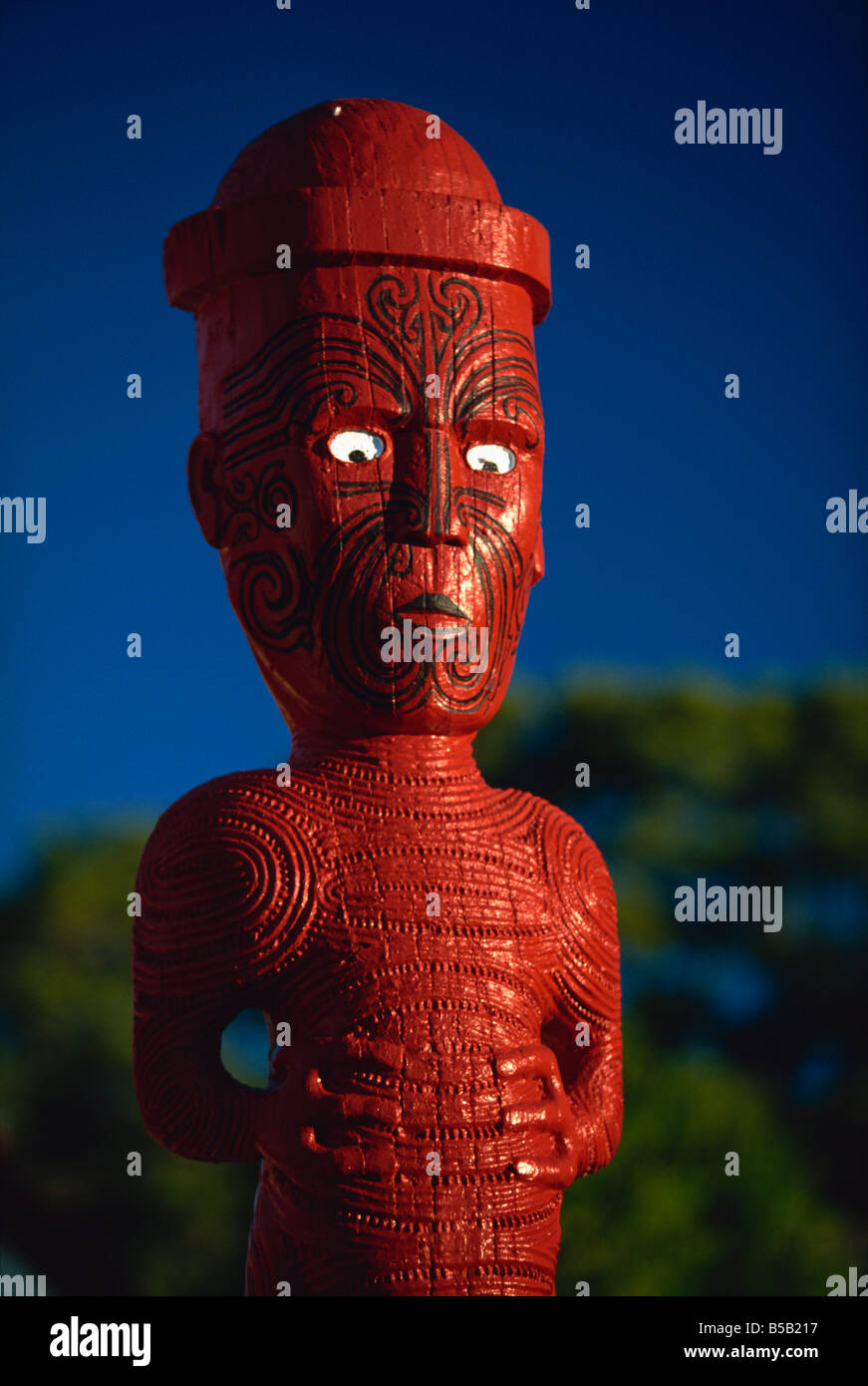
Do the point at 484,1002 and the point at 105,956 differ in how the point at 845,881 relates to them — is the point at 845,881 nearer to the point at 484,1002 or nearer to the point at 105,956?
the point at 105,956

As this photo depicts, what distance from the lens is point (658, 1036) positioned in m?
10.6

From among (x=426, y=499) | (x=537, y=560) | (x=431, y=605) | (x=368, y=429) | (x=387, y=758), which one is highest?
(x=368, y=429)

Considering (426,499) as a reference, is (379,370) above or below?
above

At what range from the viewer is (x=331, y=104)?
5410mm

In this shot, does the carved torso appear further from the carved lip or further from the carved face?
the carved lip

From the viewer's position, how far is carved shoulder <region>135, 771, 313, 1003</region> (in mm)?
4820

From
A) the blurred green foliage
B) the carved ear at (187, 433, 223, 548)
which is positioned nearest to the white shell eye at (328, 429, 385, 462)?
the carved ear at (187, 433, 223, 548)

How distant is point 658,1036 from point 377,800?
5980mm

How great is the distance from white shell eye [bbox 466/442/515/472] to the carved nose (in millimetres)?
132

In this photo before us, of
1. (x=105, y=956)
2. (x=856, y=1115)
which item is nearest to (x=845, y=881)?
(x=856, y=1115)

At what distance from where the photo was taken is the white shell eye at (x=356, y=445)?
5.09 meters

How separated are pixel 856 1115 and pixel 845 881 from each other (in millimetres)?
1384

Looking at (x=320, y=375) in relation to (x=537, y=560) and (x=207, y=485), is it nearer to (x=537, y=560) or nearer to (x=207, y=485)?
(x=207, y=485)

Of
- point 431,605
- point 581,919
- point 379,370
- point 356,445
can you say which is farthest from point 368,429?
point 581,919
